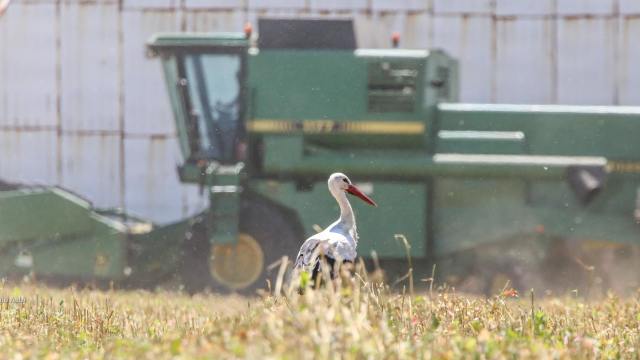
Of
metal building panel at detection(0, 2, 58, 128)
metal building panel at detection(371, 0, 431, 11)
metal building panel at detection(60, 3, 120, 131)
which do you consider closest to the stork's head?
metal building panel at detection(371, 0, 431, 11)

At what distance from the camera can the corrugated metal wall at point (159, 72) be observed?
22938 mm

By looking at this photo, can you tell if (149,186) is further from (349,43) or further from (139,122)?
(349,43)

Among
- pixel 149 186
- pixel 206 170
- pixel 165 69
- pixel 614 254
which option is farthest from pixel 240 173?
pixel 149 186

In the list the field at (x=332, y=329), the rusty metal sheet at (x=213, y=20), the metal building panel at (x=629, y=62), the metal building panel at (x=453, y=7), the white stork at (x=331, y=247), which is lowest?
the field at (x=332, y=329)

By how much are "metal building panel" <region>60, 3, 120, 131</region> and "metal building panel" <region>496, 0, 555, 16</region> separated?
22.5ft

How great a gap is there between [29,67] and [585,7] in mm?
9967

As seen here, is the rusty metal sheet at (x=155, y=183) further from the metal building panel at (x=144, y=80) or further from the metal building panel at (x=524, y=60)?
the metal building panel at (x=524, y=60)

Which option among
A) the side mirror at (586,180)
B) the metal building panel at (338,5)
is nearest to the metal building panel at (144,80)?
the metal building panel at (338,5)

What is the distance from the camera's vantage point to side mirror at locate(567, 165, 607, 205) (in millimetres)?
15609

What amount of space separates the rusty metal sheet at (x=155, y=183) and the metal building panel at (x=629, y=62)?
768 cm

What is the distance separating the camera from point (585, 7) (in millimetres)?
23344

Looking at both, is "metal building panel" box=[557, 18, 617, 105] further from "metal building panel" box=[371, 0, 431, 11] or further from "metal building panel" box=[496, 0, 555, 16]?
"metal building panel" box=[371, 0, 431, 11]

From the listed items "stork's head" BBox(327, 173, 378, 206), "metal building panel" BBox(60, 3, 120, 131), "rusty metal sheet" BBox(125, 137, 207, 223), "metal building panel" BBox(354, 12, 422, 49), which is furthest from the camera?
"metal building panel" BBox(60, 3, 120, 131)

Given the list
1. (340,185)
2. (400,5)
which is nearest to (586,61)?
(400,5)
